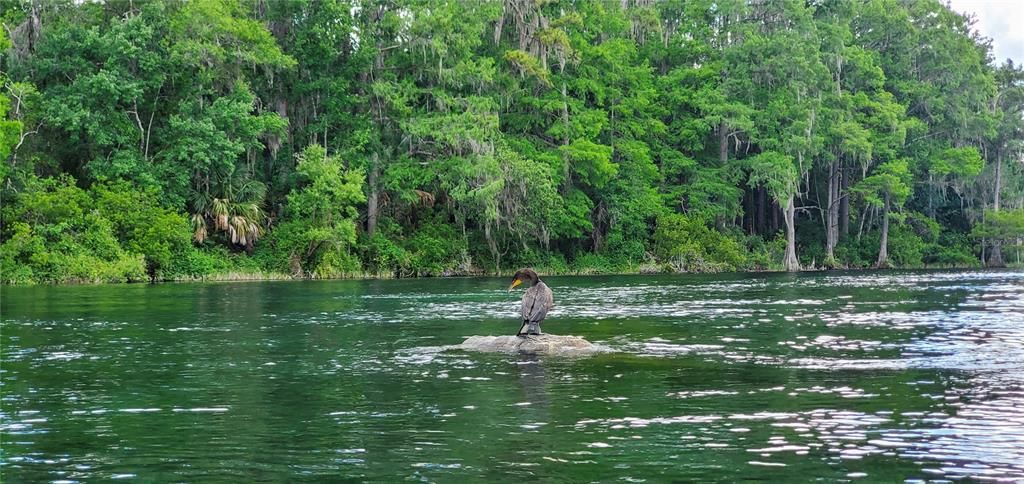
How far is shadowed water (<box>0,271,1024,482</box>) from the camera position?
999 cm

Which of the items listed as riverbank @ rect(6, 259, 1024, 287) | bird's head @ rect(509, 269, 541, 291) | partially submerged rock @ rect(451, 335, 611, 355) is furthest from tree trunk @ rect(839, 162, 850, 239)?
partially submerged rock @ rect(451, 335, 611, 355)

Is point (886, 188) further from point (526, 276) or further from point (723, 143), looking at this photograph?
point (526, 276)

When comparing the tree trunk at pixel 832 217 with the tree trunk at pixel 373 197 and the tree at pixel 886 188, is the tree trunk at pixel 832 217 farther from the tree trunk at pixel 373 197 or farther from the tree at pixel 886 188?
the tree trunk at pixel 373 197

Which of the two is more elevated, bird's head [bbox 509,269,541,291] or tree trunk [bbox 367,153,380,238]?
tree trunk [bbox 367,153,380,238]

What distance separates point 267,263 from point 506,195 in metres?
11.6

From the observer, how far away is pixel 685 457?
33.6ft

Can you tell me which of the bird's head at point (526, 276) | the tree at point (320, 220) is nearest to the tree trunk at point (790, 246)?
the tree at point (320, 220)

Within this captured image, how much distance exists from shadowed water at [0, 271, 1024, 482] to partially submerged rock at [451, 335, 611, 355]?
18.4 inches

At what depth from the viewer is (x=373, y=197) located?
55.1 metres

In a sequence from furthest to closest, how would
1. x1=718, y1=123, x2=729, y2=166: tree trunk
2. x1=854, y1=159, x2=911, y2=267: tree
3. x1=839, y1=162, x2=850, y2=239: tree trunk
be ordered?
x1=839, y1=162, x2=850, y2=239: tree trunk, x1=854, y1=159, x2=911, y2=267: tree, x1=718, y1=123, x2=729, y2=166: tree trunk

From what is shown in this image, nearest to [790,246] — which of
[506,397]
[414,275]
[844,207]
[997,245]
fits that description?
[844,207]

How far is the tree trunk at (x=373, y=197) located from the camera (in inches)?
2148

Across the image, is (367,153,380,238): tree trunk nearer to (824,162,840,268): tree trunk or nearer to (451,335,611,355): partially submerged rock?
(824,162,840,268): tree trunk

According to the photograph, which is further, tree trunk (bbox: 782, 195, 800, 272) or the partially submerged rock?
tree trunk (bbox: 782, 195, 800, 272)
